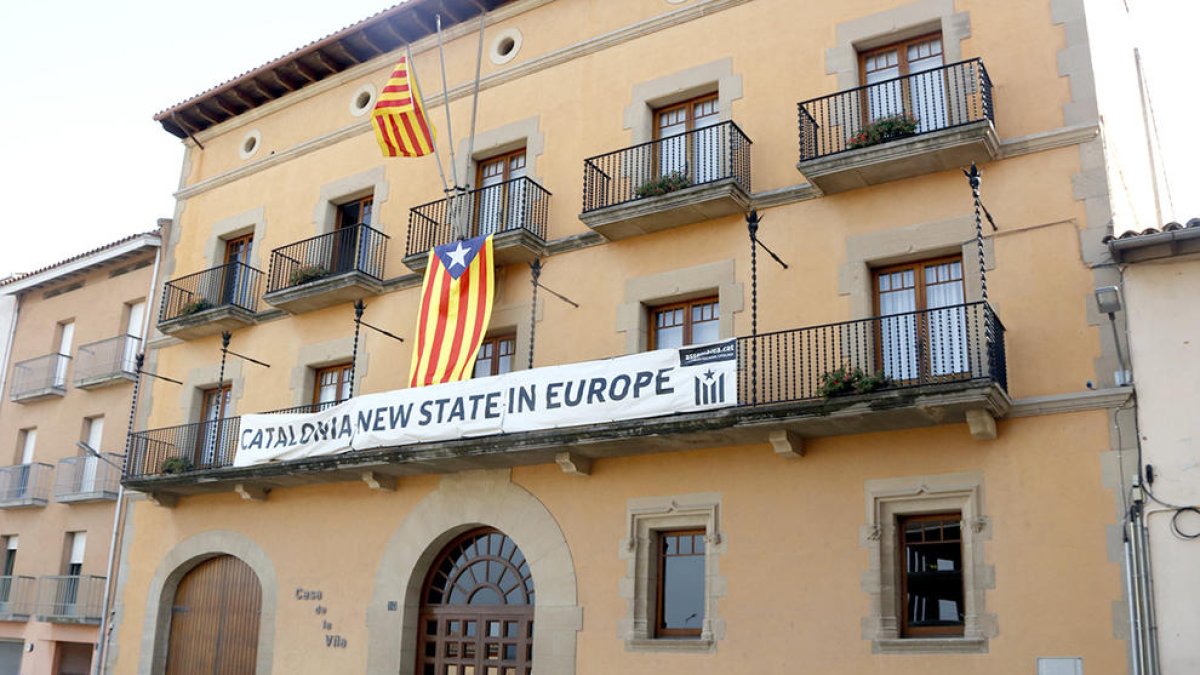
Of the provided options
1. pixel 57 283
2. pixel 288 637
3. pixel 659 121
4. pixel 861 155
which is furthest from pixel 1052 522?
pixel 57 283

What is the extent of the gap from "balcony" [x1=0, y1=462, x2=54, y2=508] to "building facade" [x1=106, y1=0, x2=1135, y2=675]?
4.25 meters

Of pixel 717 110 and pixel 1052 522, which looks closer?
pixel 1052 522

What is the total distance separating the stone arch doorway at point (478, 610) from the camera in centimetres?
1509

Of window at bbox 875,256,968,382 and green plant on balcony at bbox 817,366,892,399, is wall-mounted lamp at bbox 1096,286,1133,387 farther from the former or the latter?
green plant on balcony at bbox 817,366,892,399

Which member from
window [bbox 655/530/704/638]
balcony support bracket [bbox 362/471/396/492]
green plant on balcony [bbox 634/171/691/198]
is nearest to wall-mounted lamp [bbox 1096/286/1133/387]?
window [bbox 655/530/704/638]

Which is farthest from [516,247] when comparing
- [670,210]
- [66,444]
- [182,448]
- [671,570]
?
[66,444]

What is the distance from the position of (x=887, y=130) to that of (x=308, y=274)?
9783 mm

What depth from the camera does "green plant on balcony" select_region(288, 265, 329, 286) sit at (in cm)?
1827

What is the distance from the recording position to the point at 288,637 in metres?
16.9

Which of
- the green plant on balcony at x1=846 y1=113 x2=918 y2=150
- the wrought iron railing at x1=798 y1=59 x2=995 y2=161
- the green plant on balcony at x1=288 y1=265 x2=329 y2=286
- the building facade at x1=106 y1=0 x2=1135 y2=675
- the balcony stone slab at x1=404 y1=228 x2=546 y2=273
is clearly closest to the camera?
the building facade at x1=106 y1=0 x2=1135 y2=675

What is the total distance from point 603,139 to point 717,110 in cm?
179

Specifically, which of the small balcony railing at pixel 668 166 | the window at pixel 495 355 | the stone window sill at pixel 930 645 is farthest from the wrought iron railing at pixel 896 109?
the stone window sill at pixel 930 645

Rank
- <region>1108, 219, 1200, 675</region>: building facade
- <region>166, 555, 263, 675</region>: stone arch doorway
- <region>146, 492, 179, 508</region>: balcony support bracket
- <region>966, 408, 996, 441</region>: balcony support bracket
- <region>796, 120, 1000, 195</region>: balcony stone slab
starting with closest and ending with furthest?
<region>1108, 219, 1200, 675</region>: building facade < <region>966, 408, 996, 441</region>: balcony support bracket < <region>796, 120, 1000, 195</region>: balcony stone slab < <region>166, 555, 263, 675</region>: stone arch doorway < <region>146, 492, 179, 508</region>: balcony support bracket

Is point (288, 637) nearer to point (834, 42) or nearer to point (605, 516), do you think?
point (605, 516)
